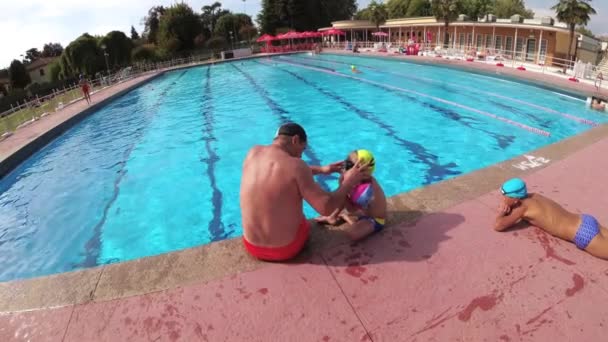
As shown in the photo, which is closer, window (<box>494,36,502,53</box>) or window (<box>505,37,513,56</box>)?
window (<box>505,37,513,56</box>)

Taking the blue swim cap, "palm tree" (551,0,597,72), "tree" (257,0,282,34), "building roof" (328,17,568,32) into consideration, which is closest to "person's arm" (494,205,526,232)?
the blue swim cap

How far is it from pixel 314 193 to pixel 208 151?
22.9ft

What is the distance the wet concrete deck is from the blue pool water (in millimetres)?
2608

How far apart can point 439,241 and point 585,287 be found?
100cm

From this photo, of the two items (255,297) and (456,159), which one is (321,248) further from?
(456,159)

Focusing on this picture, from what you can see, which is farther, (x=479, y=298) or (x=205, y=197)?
(x=205, y=197)

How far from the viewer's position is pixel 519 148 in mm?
7961

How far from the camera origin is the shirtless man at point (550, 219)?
2.74 m

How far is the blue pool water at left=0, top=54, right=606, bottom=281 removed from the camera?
5617 mm

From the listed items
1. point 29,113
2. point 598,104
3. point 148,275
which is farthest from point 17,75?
point 598,104

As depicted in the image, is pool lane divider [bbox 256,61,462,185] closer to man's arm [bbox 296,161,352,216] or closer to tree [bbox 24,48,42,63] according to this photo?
man's arm [bbox 296,161,352,216]

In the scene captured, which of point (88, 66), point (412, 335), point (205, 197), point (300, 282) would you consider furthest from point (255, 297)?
point (88, 66)

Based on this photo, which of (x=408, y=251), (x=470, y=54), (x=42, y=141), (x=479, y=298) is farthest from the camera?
(x=470, y=54)

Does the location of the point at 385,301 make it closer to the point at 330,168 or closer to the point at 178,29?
the point at 330,168
